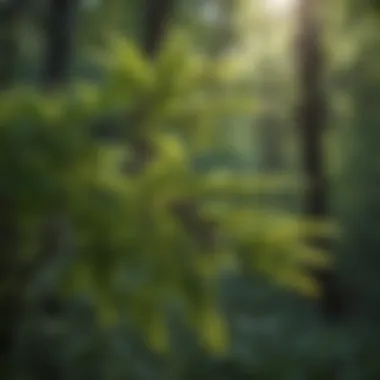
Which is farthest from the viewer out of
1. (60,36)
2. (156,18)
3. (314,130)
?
(314,130)

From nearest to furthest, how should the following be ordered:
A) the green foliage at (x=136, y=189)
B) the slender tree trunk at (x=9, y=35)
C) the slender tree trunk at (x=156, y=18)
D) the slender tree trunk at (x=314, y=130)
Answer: the green foliage at (x=136, y=189) → the slender tree trunk at (x=9, y=35) → the slender tree trunk at (x=156, y=18) → the slender tree trunk at (x=314, y=130)

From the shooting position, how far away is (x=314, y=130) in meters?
4.06

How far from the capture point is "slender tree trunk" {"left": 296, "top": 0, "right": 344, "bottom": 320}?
3.89 metres

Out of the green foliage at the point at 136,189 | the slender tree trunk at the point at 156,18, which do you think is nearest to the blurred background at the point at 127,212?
the green foliage at the point at 136,189

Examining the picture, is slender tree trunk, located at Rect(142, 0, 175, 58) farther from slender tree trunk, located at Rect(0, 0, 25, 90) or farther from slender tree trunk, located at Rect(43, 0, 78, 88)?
slender tree trunk, located at Rect(0, 0, 25, 90)

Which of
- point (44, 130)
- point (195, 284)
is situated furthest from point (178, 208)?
point (44, 130)

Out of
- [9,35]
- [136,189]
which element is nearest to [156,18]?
[9,35]

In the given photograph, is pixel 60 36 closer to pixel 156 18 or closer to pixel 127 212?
pixel 156 18

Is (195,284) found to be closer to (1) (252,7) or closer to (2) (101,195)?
(2) (101,195)

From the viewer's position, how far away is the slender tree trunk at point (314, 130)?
3.89 meters

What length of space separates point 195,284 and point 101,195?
188 millimetres

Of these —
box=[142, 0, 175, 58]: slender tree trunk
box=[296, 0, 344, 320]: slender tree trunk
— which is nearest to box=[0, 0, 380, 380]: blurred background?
box=[142, 0, 175, 58]: slender tree trunk

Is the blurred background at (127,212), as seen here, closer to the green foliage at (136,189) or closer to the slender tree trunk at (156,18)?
the green foliage at (136,189)

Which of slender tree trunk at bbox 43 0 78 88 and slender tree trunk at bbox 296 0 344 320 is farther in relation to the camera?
slender tree trunk at bbox 296 0 344 320
